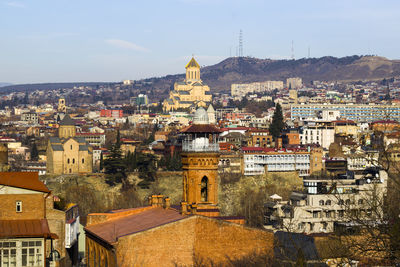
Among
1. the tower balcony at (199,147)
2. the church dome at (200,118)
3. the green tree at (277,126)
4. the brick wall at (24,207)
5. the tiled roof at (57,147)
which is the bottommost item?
the tiled roof at (57,147)

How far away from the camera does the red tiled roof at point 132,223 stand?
31.3 meters

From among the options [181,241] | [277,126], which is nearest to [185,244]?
[181,241]

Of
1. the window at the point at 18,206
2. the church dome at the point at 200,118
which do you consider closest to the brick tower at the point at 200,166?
the church dome at the point at 200,118

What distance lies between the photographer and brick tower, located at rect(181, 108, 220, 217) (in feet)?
128

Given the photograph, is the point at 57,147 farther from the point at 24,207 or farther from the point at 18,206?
the point at 18,206

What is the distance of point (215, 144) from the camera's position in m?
39.8

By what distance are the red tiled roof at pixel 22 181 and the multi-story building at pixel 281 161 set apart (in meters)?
84.9

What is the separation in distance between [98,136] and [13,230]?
128 m

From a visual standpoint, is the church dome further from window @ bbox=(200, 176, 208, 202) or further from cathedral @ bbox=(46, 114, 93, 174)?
cathedral @ bbox=(46, 114, 93, 174)

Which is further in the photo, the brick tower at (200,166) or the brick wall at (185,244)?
the brick tower at (200,166)

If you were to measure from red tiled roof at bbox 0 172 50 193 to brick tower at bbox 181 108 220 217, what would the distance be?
6.50 m

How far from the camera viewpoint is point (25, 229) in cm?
3500

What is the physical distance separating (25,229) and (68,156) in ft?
279

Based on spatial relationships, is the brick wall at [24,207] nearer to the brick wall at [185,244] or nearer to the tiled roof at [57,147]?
the brick wall at [185,244]
